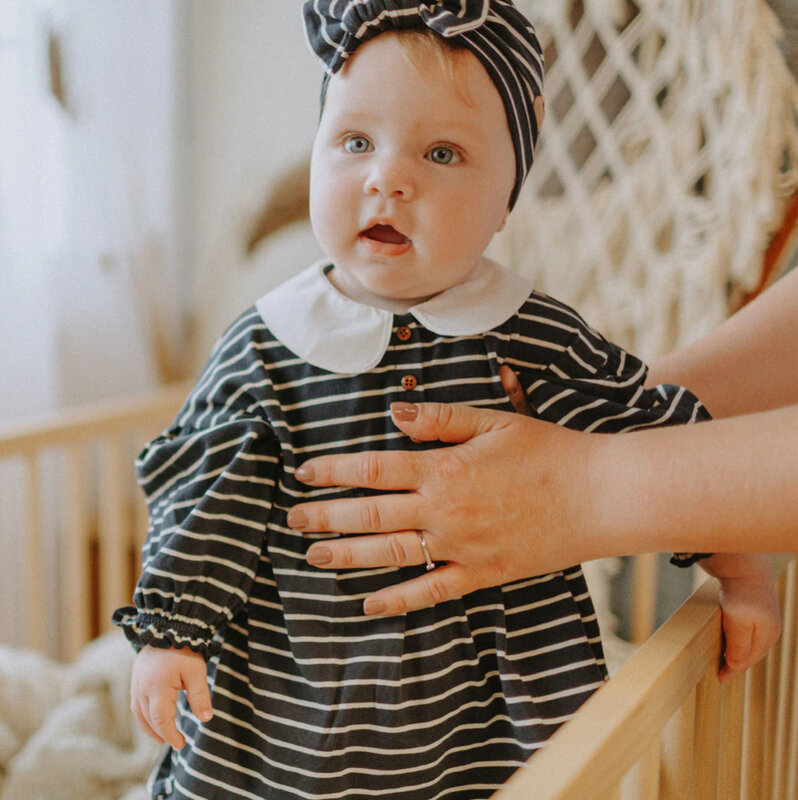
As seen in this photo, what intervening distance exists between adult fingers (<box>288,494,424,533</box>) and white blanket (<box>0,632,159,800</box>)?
0.59 metres

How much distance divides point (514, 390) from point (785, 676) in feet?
1.29

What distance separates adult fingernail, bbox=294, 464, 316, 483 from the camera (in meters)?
0.71

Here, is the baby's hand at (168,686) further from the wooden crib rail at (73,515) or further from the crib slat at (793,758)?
the wooden crib rail at (73,515)

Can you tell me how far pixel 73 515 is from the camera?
1.45 m

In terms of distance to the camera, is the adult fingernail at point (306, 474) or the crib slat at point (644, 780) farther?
the adult fingernail at point (306, 474)

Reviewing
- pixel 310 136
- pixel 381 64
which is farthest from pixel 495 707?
pixel 310 136

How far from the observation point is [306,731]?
70 cm

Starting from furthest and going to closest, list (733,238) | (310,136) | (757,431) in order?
(310,136), (733,238), (757,431)

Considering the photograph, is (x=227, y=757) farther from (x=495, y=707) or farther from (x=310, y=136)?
(x=310, y=136)

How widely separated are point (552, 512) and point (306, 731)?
0.25 m

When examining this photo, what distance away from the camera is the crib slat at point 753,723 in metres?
0.78

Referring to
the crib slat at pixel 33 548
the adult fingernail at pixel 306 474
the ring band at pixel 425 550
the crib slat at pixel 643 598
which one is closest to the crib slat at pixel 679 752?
the ring band at pixel 425 550

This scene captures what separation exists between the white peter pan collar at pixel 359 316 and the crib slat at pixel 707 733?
0.32m

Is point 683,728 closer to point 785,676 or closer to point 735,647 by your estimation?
point 735,647
